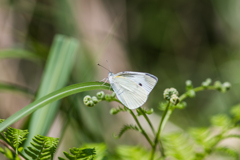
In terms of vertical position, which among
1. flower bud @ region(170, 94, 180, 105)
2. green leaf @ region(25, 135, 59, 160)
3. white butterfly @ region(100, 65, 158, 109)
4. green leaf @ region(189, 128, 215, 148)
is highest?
white butterfly @ region(100, 65, 158, 109)

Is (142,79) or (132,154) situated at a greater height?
(142,79)

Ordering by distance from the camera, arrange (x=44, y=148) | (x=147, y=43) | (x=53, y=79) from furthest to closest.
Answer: (x=147, y=43) → (x=53, y=79) → (x=44, y=148)

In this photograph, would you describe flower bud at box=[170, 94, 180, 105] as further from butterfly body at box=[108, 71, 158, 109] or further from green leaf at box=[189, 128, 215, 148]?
green leaf at box=[189, 128, 215, 148]

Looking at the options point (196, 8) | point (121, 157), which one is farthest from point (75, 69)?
point (196, 8)

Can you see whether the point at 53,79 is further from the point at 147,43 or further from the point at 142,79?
the point at 147,43

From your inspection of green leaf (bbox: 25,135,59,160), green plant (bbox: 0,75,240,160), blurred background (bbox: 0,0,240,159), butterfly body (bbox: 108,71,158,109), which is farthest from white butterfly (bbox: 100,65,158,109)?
blurred background (bbox: 0,0,240,159)

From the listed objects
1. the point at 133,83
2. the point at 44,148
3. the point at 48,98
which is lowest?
the point at 44,148

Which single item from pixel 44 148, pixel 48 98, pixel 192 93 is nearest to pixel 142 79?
pixel 192 93
